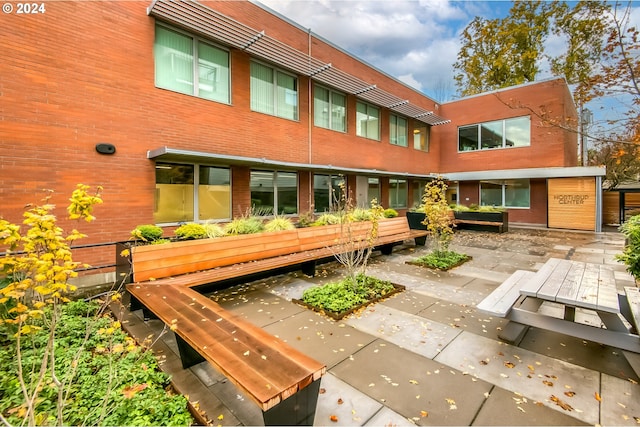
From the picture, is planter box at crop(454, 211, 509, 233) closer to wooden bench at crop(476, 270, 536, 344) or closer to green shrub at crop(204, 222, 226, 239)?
wooden bench at crop(476, 270, 536, 344)

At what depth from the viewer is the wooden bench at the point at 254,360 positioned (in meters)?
1.97

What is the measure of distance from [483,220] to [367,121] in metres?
7.91

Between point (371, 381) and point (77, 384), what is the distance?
9.43ft

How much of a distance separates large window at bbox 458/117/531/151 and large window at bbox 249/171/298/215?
1393 cm

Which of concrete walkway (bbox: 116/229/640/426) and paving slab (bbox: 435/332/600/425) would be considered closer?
concrete walkway (bbox: 116/229/640/426)

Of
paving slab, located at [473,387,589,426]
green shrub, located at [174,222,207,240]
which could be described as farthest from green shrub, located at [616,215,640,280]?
green shrub, located at [174,222,207,240]

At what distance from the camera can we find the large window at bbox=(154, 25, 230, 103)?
7.70 m

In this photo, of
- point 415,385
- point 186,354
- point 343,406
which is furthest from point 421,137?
point 186,354

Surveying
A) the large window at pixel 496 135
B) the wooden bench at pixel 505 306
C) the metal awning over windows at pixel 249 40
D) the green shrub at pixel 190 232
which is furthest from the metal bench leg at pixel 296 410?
the large window at pixel 496 135

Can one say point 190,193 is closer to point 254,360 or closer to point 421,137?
point 254,360

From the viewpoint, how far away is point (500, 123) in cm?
1772

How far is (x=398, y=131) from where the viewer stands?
16922mm

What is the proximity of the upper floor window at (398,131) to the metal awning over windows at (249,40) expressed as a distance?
2927 mm

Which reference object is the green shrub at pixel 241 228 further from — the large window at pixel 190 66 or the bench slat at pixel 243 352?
the large window at pixel 190 66
